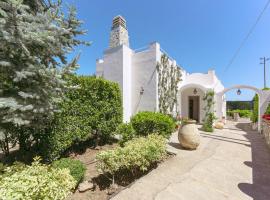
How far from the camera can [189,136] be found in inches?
243

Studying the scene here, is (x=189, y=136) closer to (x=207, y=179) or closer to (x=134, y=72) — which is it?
(x=207, y=179)

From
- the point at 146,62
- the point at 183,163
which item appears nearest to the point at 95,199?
the point at 183,163

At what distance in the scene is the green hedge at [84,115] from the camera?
14.9 ft

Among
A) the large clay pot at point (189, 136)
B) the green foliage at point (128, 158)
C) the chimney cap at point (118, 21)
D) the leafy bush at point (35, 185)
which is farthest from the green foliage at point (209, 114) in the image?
the leafy bush at point (35, 185)

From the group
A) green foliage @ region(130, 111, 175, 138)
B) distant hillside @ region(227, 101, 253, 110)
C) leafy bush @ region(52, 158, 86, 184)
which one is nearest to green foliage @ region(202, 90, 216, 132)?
green foliage @ region(130, 111, 175, 138)

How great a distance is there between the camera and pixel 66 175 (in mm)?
3010

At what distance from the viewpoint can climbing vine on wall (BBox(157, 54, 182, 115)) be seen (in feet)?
34.8

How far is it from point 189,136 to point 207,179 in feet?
7.77

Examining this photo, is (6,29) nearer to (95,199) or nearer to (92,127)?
(95,199)

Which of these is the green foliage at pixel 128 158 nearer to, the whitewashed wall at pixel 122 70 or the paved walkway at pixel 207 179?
the paved walkway at pixel 207 179

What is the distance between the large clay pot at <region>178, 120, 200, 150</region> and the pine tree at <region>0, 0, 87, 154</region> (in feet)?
16.6

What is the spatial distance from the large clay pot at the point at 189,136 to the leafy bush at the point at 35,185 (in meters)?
4.76

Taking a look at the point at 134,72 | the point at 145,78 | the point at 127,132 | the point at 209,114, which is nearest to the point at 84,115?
the point at 127,132

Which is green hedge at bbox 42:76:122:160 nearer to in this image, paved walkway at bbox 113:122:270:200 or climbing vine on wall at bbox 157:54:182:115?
paved walkway at bbox 113:122:270:200
